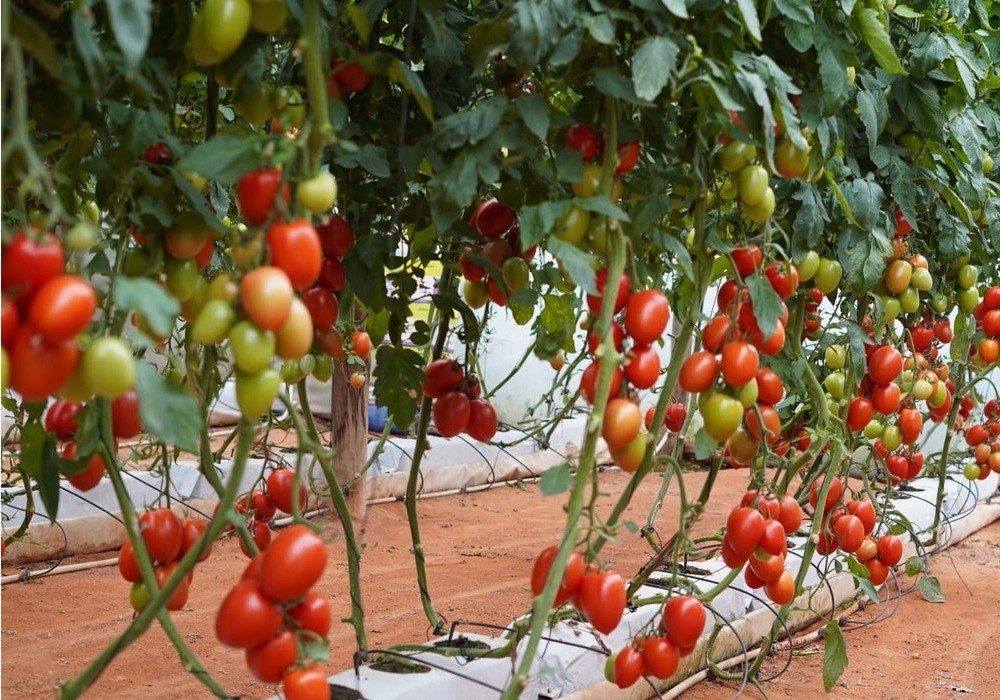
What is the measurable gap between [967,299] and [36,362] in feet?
7.46

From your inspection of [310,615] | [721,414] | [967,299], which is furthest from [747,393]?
[967,299]

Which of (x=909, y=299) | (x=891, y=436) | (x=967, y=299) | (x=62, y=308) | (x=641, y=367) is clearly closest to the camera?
(x=62, y=308)

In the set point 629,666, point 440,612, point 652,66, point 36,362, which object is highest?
point 652,66

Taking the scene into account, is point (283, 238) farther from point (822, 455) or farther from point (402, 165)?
point (822, 455)

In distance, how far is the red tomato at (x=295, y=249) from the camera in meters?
0.85

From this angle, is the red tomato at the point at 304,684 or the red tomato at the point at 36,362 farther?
the red tomato at the point at 304,684

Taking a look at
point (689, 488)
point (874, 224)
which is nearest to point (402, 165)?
point (874, 224)

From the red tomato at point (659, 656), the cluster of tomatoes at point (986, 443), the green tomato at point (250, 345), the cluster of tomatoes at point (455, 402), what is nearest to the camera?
the green tomato at point (250, 345)

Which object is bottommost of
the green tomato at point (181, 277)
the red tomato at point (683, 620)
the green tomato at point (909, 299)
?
the red tomato at point (683, 620)

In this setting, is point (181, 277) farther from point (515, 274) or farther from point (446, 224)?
point (515, 274)

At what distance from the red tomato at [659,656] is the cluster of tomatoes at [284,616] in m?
0.64

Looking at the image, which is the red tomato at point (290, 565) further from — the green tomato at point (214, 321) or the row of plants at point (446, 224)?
the green tomato at point (214, 321)

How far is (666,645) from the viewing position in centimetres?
147

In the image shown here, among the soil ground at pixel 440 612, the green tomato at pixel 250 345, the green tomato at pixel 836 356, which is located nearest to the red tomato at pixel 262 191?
the green tomato at pixel 250 345
